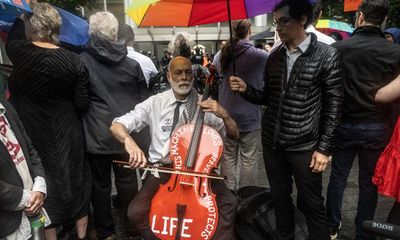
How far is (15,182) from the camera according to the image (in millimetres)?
1964

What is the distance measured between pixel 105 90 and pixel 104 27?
0.48m

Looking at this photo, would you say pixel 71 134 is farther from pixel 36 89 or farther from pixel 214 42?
pixel 214 42

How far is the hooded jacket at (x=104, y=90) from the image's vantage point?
3.00 metres

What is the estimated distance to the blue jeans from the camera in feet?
9.33

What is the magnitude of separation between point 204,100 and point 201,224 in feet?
2.72

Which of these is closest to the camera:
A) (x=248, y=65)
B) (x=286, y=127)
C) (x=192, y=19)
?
(x=286, y=127)

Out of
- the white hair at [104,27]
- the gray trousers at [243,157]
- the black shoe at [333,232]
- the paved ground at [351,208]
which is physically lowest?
the paved ground at [351,208]

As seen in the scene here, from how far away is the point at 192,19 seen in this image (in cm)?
337

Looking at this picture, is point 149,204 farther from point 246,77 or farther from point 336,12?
point 336,12

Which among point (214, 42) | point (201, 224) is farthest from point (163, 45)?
point (201, 224)

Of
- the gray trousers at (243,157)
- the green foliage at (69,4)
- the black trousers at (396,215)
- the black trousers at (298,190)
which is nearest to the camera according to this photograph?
the black trousers at (396,215)

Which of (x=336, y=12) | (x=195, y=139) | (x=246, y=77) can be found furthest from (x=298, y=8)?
(x=336, y=12)

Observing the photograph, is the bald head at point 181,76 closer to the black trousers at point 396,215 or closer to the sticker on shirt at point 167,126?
the sticker on shirt at point 167,126

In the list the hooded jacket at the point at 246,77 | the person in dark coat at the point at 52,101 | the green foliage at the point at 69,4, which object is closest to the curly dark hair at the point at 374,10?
the hooded jacket at the point at 246,77
